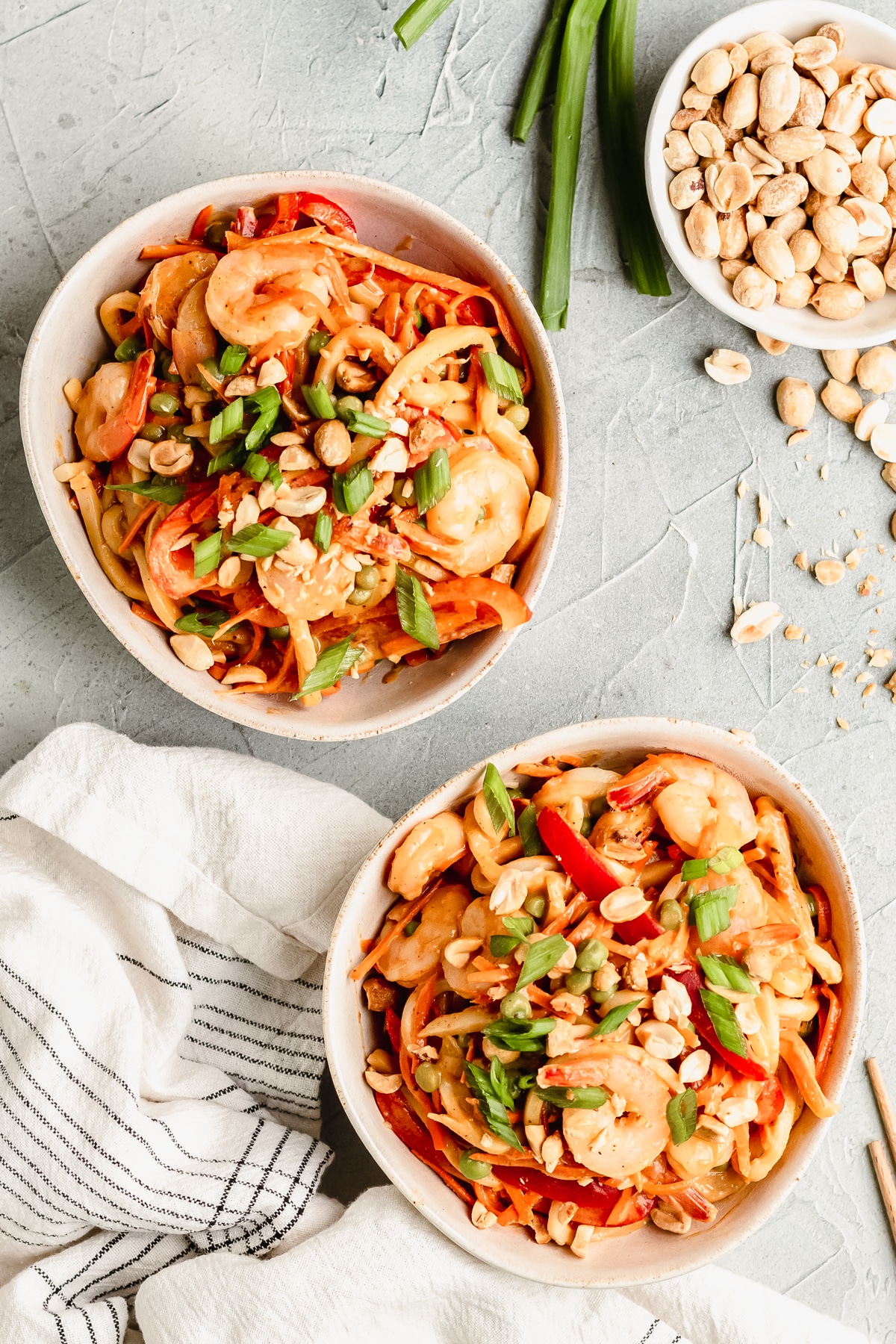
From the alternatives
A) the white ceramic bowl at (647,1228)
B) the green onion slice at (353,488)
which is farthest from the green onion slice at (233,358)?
the white ceramic bowl at (647,1228)

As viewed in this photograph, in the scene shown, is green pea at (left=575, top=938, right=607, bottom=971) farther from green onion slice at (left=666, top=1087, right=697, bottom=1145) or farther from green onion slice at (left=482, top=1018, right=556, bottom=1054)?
green onion slice at (left=666, top=1087, right=697, bottom=1145)

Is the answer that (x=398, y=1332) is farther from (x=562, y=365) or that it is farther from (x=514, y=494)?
(x=562, y=365)

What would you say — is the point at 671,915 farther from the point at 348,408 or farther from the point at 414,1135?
the point at 348,408

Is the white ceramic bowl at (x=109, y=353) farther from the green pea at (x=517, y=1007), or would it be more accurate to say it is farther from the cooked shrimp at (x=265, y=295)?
the green pea at (x=517, y=1007)

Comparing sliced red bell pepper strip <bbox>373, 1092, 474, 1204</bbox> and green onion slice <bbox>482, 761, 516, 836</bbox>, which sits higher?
green onion slice <bbox>482, 761, 516, 836</bbox>

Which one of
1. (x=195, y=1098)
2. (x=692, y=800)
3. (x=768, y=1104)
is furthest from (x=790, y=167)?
(x=195, y=1098)

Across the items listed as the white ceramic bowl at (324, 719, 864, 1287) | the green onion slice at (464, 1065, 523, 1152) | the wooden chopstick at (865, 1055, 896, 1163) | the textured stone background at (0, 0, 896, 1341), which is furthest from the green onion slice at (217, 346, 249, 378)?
the wooden chopstick at (865, 1055, 896, 1163)
